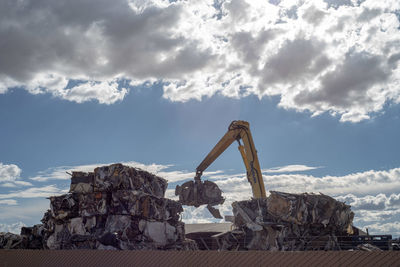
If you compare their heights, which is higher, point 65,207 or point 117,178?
point 117,178

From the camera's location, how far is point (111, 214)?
25.0m

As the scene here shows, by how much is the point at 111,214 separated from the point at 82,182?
10.3ft

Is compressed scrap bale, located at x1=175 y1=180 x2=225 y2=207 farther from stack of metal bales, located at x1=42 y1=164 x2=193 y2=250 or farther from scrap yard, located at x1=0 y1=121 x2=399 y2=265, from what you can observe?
stack of metal bales, located at x1=42 y1=164 x2=193 y2=250

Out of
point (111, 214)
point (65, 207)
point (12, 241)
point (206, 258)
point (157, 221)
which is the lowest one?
point (206, 258)

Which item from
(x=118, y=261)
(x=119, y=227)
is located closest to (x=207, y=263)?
(x=118, y=261)

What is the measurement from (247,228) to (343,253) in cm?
1390

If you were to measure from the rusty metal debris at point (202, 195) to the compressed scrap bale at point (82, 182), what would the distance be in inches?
413

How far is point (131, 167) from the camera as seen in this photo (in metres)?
25.9

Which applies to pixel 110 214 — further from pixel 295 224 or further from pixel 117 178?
pixel 295 224

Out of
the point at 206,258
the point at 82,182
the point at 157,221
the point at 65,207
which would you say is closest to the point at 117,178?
the point at 82,182

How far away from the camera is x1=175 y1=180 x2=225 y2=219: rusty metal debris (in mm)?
34219

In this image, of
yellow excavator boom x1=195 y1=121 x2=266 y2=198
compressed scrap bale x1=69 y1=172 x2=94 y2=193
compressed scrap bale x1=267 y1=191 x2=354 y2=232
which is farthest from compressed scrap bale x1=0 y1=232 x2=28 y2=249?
compressed scrap bale x1=267 y1=191 x2=354 y2=232

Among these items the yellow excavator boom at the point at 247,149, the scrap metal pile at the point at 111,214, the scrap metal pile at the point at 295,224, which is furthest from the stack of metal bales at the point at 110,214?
the yellow excavator boom at the point at 247,149

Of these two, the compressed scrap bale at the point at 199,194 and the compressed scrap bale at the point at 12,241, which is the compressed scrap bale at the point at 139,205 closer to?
the compressed scrap bale at the point at 199,194
